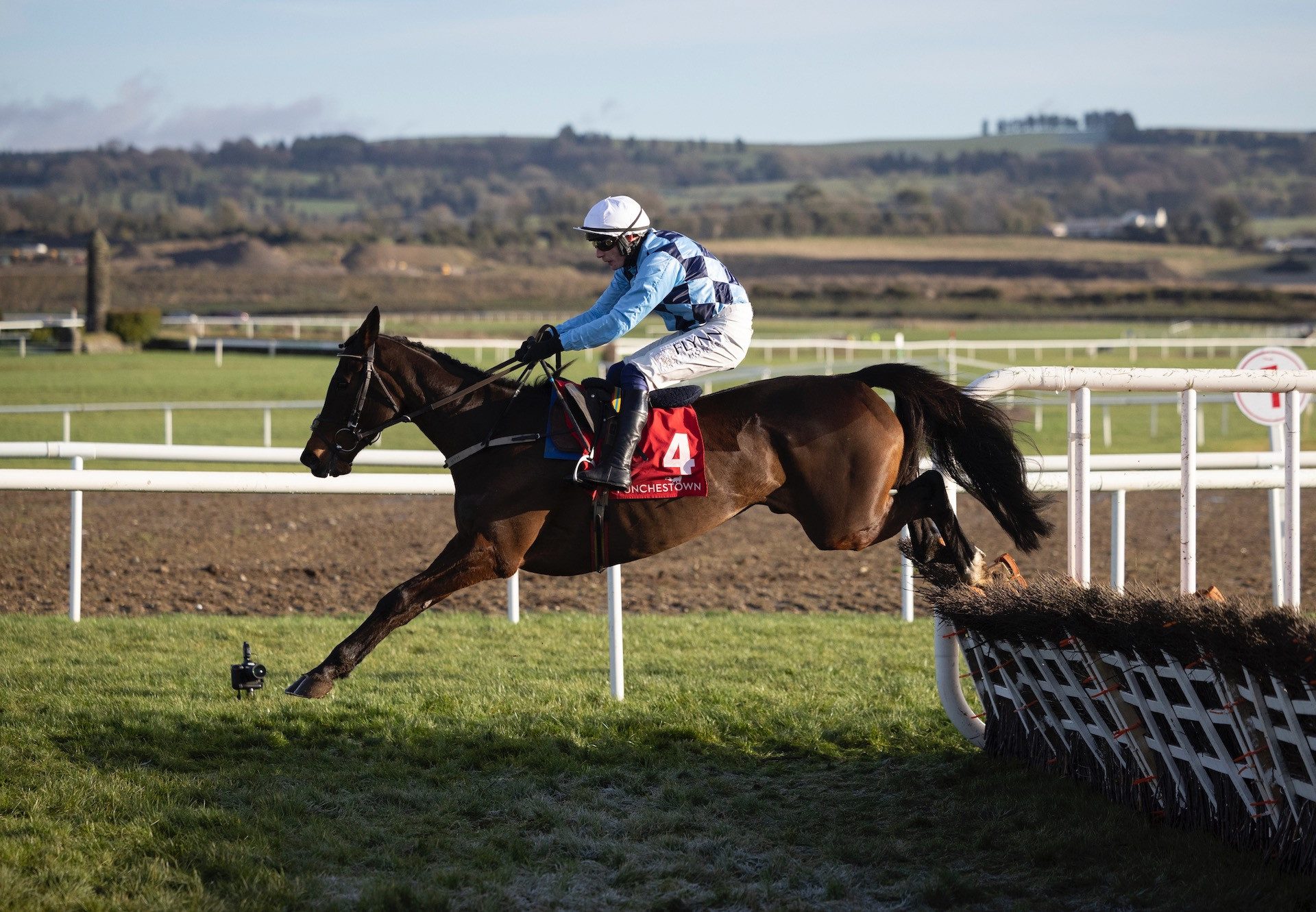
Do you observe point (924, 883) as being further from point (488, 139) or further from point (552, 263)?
point (488, 139)

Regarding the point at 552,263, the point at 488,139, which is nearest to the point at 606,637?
the point at 552,263

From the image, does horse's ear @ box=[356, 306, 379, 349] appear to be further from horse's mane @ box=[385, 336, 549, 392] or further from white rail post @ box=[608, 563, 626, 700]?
white rail post @ box=[608, 563, 626, 700]

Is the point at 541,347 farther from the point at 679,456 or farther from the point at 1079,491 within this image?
the point at 1079,491

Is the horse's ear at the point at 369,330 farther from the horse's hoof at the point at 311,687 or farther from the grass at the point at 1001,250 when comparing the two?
the grass at the point at 1001,250

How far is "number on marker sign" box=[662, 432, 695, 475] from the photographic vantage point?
4.44m

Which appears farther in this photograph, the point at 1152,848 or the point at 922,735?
the point at 922,735

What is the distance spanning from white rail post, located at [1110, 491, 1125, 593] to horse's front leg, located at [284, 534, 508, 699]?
2.71 m

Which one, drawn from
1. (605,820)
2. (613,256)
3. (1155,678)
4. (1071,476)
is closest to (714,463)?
(613,256)

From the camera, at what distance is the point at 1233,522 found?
1152 centimetres

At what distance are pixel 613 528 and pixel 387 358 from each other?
3.31 ft

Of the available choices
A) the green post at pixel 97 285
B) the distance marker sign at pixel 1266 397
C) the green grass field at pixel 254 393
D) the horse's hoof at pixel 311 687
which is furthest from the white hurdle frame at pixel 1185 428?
the green post at pixel 97 285

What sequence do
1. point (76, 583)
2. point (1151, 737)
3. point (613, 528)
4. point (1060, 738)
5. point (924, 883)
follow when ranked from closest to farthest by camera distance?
1. point (924, 883)
2. point (1151, 737)
3. point (1060, 738)
4. point (613, 528)
5. point (76, 583)

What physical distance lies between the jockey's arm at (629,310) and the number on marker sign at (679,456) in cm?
41

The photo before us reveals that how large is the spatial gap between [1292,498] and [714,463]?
186 cm
